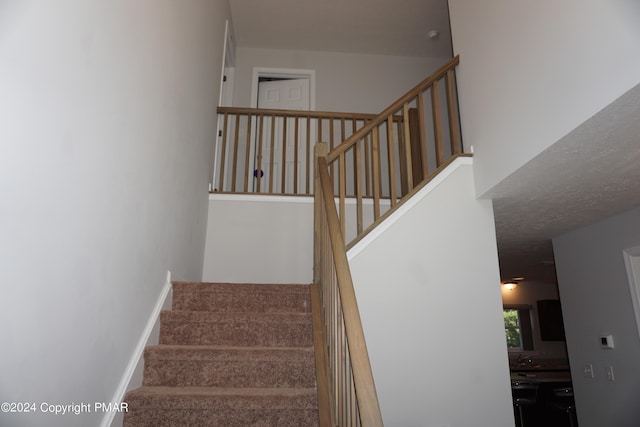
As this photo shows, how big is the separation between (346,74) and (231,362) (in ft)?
15.0

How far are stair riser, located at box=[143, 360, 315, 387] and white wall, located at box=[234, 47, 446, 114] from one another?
4055 millimetres

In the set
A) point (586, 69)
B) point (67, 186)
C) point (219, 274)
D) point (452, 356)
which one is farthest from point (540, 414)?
point (67, 186)

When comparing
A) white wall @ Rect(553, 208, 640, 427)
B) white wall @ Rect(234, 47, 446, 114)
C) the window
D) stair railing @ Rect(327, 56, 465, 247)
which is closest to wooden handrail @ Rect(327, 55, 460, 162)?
stair railing @ Rect(327, 56, 465, 247)

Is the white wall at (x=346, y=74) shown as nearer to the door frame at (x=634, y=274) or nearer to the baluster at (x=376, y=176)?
the baluster at (x=376, y=176)

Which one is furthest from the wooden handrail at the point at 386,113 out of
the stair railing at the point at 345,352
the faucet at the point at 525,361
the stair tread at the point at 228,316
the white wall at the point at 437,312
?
the faucet at the point at 525,361

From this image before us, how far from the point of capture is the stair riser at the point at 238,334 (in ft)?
8.28

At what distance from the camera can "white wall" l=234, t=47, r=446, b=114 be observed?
570 centimetres

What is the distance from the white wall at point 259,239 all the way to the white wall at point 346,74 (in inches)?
80.2

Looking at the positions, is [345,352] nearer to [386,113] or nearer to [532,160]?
[532,160]

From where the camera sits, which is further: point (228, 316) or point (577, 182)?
point (577, 182)

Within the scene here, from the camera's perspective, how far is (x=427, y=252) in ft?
9.59

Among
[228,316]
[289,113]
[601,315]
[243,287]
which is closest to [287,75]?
[289,113]

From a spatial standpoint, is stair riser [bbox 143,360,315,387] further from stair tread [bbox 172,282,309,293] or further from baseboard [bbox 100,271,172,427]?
stair tread [bbox 172,282,309,293]

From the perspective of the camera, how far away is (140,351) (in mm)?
2201
